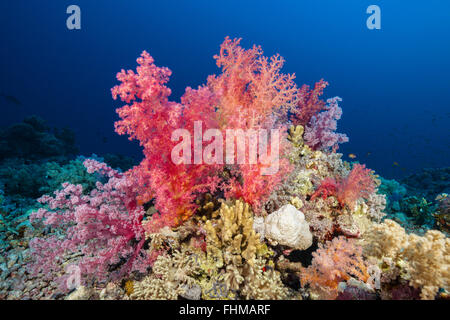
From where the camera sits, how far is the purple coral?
5.05 meters

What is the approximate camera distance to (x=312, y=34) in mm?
112562

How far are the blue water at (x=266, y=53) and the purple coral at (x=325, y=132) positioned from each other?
43239 mm

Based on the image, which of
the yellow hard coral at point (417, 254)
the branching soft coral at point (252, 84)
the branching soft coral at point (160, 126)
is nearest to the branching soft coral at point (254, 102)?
the branching soft coral at point (252, 84)

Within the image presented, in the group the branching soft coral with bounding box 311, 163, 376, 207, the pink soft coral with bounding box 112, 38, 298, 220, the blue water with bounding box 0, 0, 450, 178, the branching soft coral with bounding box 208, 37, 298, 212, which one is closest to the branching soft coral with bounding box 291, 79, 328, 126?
the branching soft coral with bounding box 208, 37, 298, 212

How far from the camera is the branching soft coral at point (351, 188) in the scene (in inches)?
146

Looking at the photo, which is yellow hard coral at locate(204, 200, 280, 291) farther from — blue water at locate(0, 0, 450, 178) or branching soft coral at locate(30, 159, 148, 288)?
blue water at locate(0, 0, 450, 178)

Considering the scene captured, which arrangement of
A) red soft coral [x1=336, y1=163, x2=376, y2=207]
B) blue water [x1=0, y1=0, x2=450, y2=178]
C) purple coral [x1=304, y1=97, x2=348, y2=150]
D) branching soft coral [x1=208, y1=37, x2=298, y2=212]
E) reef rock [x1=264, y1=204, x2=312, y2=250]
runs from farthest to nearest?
blue water [x1=0, y1=0, x2=450, y2=178] < purple coral [x1=304, y1=97, x2=348, y2=150] < red soft coral [x1=336, y1=163, x2=376, y2=207] < branching soft coral [x1=208, y1=37, x2=298, y2=212] < reef rock [x1=264, y1=204, x2=312, y2=250]

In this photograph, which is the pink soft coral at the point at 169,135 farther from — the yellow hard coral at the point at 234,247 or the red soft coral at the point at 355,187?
the red soft coral at the point at 355,187

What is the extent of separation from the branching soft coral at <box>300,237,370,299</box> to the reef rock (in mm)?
307

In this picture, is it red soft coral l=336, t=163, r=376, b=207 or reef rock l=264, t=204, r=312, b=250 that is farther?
red soft coral l=336, t=163, r=376, b=207

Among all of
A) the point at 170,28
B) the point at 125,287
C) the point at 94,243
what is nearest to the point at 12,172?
the point at 94,243

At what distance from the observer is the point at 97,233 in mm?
3020
